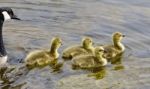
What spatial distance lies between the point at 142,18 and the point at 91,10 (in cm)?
116

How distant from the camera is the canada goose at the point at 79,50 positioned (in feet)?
30.0

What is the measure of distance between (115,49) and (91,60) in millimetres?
682

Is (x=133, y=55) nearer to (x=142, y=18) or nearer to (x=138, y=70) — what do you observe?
(x=138, y=70)

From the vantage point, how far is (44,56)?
8922 millimetres

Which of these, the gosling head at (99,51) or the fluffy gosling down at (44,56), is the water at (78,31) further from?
the gosling head at (99,51)

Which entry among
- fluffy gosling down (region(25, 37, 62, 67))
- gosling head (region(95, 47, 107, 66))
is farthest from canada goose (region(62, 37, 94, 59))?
gosling head (region(95, 47, 107, 66))

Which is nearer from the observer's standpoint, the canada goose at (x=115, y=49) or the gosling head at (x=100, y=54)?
the gosling head at (x=100, y=54)

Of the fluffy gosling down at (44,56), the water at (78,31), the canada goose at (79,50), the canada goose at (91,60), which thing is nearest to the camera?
the water at (78,31)

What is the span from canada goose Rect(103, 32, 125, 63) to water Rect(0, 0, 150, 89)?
17 cm

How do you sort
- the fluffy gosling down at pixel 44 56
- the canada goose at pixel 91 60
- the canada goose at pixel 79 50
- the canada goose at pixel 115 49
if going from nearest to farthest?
the fluffy gosling down at pixel 44 56
the canada goose at pixel 91 60
the canada goose at pixel 79 50
the canada goose at pixel 115 49

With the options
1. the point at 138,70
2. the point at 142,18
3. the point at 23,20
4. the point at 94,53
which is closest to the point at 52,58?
the point at 94,53

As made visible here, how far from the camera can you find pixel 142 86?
833cm

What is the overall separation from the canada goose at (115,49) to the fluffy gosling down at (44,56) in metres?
0.85

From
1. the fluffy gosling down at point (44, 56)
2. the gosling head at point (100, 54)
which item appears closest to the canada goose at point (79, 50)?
the fluffy gosling down at point (44, 56)
